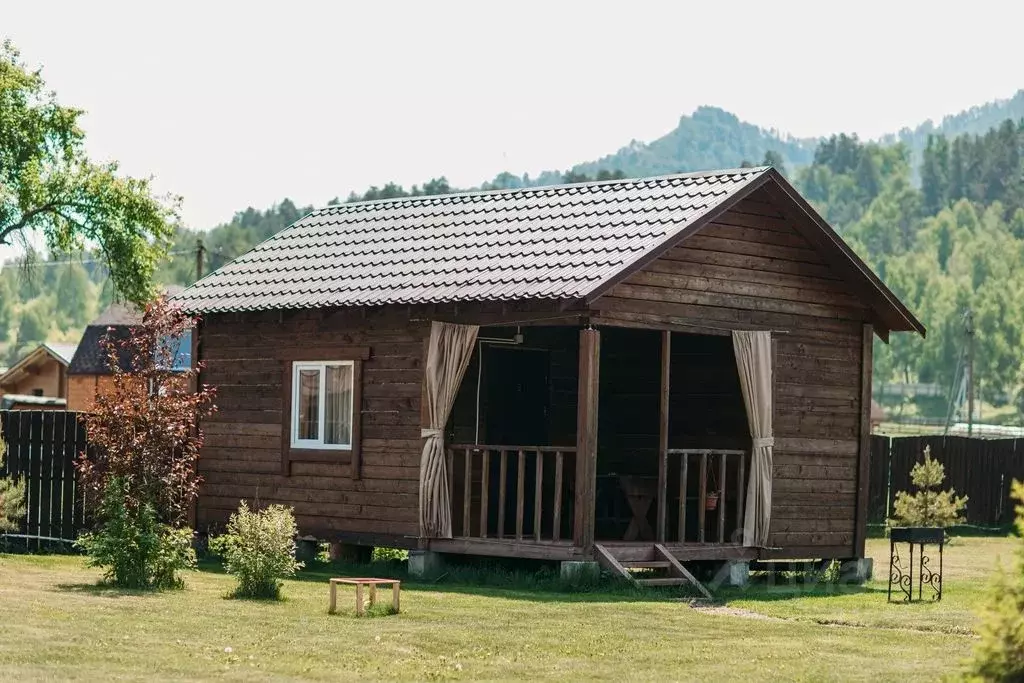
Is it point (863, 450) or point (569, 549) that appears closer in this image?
point (569, 549)

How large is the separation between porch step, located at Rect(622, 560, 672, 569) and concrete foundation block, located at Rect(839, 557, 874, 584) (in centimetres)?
372

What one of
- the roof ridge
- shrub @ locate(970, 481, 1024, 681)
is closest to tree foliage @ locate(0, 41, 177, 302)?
the roof ridge

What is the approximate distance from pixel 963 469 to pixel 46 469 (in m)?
19.3

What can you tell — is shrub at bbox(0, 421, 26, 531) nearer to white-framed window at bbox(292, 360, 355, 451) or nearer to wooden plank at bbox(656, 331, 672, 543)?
white-framed window at bbox(292, 360, 355, 451)

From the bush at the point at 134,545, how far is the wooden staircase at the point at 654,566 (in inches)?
190

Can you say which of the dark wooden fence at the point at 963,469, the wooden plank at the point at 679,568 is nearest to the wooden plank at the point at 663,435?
the wooden plank at the point at 679,568

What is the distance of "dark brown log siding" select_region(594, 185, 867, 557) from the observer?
845 inches

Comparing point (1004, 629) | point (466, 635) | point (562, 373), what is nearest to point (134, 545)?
point (466, 635)

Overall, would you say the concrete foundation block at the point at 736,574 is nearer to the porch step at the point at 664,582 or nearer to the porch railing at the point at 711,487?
the porch railing at the point at 711,487

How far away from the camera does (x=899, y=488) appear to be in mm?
34250

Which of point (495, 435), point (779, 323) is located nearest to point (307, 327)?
point (495, 435)

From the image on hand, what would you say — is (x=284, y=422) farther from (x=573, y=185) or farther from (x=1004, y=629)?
(x=1004, y=629)

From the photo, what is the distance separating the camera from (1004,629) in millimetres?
8906

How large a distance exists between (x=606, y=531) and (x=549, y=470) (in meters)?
1.18
